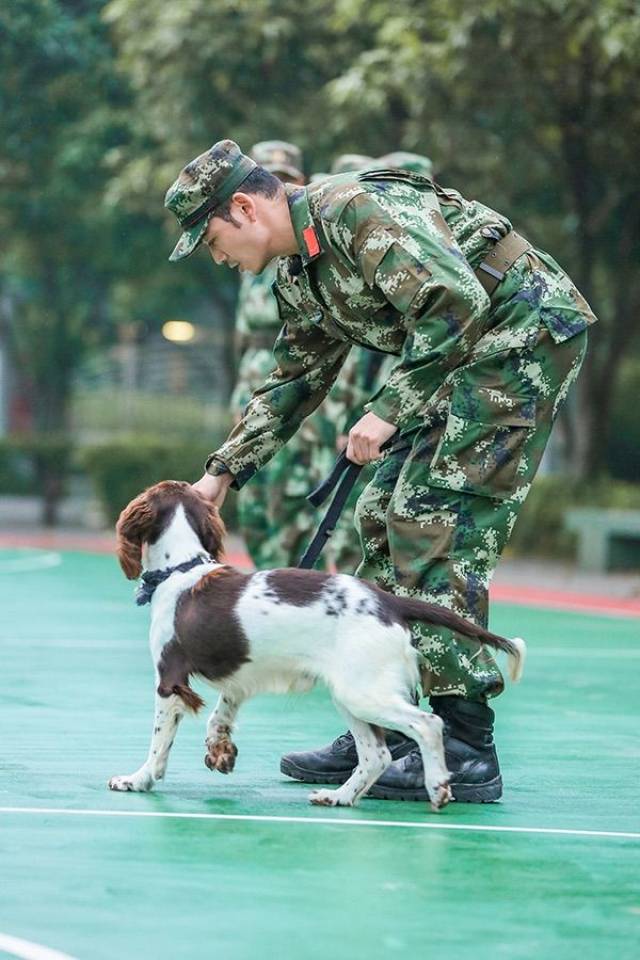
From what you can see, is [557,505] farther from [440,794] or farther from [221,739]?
[440,794]

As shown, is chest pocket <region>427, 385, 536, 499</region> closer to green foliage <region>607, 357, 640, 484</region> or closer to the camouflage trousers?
the camouflage trousers

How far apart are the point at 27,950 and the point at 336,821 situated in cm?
151

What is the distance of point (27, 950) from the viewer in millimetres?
3807

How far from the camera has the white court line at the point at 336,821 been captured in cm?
514

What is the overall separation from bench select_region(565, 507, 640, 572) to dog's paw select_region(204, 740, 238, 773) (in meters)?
12.4

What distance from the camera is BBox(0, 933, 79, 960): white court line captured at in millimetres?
3760

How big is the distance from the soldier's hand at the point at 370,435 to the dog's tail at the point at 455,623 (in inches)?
16.4

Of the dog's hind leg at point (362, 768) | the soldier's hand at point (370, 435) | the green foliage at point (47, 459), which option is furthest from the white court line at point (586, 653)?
the green foliage at point (47, 459)

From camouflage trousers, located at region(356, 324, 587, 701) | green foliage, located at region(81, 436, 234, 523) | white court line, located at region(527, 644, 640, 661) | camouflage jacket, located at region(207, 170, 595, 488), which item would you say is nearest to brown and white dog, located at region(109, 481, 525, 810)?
camouflage trousers, located at region(356, 324, 587, 701)

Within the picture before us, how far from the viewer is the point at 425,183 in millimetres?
5543

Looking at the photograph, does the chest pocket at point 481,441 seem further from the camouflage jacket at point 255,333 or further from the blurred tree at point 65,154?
the blurred tree at point 65,154

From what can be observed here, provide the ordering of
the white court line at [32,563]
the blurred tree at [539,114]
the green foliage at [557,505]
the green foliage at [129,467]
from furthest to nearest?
the green foliage at [129,467]
the green foliage at [557,505]
the blurred tree at [539,114]
the white court line at [32,563]

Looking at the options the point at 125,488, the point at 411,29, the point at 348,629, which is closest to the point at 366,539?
the point at 348,629

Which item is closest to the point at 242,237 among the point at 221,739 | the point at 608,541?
the point at 221,739
